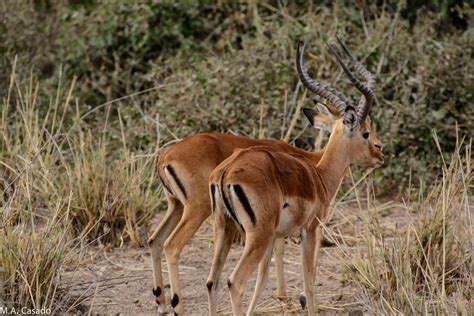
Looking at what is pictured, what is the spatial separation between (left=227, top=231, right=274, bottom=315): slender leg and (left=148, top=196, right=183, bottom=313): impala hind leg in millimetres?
1103

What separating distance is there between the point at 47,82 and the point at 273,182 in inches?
236

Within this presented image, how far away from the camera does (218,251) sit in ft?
20.1

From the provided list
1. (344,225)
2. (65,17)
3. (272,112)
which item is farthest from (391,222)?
(65,17)

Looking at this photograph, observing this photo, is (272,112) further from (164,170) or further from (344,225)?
(164,170)

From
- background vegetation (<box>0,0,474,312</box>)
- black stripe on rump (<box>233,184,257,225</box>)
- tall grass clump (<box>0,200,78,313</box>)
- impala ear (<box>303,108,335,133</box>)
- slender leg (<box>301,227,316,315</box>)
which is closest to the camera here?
black stripe on rump (<box>233,184,257,225</box>)

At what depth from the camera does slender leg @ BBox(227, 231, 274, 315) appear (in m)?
5.89

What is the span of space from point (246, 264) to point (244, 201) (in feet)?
1.22

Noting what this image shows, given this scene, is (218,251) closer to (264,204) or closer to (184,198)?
(264,204)

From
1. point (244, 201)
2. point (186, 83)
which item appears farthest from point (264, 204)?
point (186, 83)

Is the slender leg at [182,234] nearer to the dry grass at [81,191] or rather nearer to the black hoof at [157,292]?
the black hoof at [157,292]

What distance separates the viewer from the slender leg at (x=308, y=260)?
6398 millimetres

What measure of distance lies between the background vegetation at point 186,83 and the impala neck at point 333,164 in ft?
5.84

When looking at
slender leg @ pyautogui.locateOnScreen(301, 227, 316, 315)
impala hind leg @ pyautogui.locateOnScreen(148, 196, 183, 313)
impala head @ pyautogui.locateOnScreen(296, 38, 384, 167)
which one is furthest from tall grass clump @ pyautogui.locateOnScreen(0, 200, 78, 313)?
impala head @ pyautogui.locateOnScreen(296, 38, 384, 167)

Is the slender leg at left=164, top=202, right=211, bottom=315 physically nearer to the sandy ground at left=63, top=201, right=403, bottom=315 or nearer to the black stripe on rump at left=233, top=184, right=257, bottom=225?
the sandy ground at left=63, top=201, right=403, bottom=315
